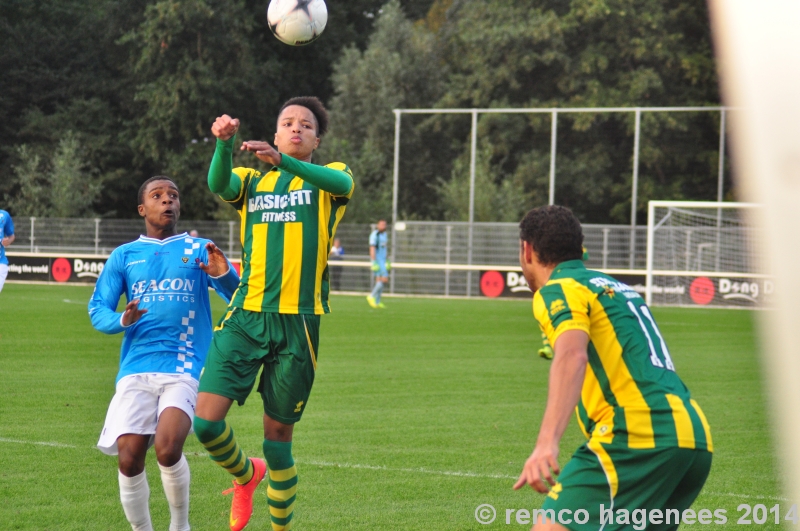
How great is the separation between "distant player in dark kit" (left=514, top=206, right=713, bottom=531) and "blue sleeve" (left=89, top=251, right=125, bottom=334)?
220cm

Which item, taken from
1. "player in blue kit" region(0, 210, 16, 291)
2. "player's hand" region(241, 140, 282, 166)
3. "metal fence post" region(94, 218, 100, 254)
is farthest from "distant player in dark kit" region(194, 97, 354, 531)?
"metal fence post" region(94, 218, 100, 254)

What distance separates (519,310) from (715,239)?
19.9 ft

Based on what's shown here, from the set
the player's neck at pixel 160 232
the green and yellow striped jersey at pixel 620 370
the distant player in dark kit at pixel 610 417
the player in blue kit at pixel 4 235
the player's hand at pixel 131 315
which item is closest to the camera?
the distant player in dark kit at pixel 610 417

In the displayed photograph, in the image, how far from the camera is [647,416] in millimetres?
2979

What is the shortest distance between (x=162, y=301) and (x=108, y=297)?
0.86 ft

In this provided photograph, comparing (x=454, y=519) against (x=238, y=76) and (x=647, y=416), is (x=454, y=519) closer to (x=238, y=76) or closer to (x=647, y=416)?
(x=647, y=416)

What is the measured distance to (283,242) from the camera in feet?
15.4

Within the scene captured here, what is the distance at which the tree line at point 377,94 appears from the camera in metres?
37.1

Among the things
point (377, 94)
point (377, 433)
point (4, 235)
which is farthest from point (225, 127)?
point (377, 94)

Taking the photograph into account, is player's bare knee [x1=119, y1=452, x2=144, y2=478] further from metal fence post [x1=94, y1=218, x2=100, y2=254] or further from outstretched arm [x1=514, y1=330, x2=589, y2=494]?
metal fence post [x1=94, y1=218, x2=100, y2=254]

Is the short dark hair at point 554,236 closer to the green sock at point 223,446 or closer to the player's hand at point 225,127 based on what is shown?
the player's hand at point 225,127

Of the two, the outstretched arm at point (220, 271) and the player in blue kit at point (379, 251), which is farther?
the player in blue kit at point (379, 251)

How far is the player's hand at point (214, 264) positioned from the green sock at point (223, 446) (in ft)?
2.45

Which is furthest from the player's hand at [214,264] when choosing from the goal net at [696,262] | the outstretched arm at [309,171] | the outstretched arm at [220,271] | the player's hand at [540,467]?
the goal net at [696,262]
